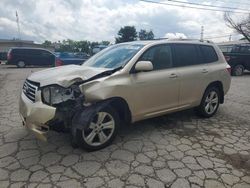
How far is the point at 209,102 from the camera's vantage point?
211 inches

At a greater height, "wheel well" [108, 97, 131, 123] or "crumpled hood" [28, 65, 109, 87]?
"crumpled hood" [28, 65, 109, 87]

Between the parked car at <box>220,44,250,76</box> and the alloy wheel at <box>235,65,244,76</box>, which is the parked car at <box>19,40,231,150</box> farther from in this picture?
the alloy wheel at <box>235,65,244,76</box>

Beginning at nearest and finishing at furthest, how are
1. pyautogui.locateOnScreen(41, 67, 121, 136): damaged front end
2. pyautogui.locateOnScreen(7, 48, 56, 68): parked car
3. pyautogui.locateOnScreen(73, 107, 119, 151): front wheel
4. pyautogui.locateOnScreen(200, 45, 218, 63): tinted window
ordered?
pyautogui.locateOnScreen(41, 67, 121, 136): damaged front end < pyautogui.locateOnScreen(73, 107, 119, 151): front wheel < pyautogui.locateOnScreen(200, 45, 218, 63): tinted window < pyautogui.locateOnScreen(7, 48, 56, 68): parked car

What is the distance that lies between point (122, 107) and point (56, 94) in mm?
1093

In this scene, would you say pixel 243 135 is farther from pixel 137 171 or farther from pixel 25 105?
pixel 25 105

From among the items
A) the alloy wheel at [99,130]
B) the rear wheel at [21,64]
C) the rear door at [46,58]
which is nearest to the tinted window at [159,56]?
the alloy wheel at [99,130]

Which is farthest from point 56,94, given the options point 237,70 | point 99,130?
point 237,70

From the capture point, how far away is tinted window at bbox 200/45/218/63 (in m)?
5.24

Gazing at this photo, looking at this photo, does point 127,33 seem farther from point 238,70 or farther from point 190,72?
point 190,72

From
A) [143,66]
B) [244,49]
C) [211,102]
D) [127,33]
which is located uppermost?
[127,33]

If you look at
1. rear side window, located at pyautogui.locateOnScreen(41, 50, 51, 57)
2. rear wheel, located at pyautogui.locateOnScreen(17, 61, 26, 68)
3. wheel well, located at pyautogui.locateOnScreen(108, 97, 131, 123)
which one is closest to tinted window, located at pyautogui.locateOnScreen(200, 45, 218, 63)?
wheel well, located at pyautogui.locateOnScreen(108, 97, 131, 123)

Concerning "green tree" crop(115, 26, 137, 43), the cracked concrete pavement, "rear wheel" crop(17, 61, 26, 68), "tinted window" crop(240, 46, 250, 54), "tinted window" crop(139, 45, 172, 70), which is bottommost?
the cracked concrete pavement

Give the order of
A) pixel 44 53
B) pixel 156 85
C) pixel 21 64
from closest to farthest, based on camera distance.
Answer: pixel 156 85, pixel 21 64, pixel 44 53

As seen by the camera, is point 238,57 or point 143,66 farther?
point 238,57
